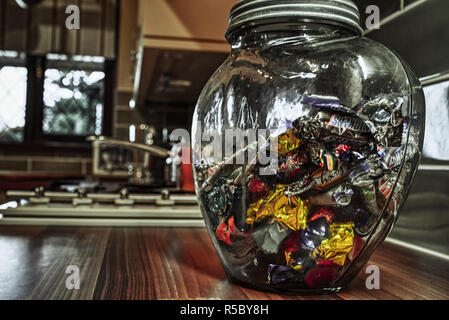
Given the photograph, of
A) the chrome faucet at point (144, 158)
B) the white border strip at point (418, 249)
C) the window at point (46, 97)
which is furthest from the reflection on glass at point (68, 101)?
the white border strip at point (418, 249)

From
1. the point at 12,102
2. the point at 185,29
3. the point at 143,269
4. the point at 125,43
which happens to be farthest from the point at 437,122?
the point at 12,102

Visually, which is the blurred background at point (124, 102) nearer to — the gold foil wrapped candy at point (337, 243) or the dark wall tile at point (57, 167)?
the dark wall tile at point (57, 167)

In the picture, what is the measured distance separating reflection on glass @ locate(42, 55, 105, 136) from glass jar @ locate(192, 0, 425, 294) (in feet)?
13.0

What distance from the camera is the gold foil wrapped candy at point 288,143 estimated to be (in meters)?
0.34

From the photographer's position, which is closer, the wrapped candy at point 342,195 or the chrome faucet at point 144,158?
the wrapped candy at point 342,195

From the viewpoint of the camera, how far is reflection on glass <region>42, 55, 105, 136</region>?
13.4 feet

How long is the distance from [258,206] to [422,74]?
365 millimetres

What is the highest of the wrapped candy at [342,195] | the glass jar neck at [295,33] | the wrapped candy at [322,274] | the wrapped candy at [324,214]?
the glass jar neck at [295,33]

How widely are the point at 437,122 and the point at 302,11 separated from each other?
0.29 meters

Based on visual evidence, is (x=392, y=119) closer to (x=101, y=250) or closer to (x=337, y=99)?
(x=337, y=99)

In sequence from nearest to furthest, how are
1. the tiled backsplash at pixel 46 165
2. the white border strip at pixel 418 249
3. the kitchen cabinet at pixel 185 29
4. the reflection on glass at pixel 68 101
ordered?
1. the white border strip at pixel 418 249
2. the kitchen cabinet at pixel 185 29
3. the tiled backsplash at pixel 46 165
4. the reflection on glass at pixel 68 101
